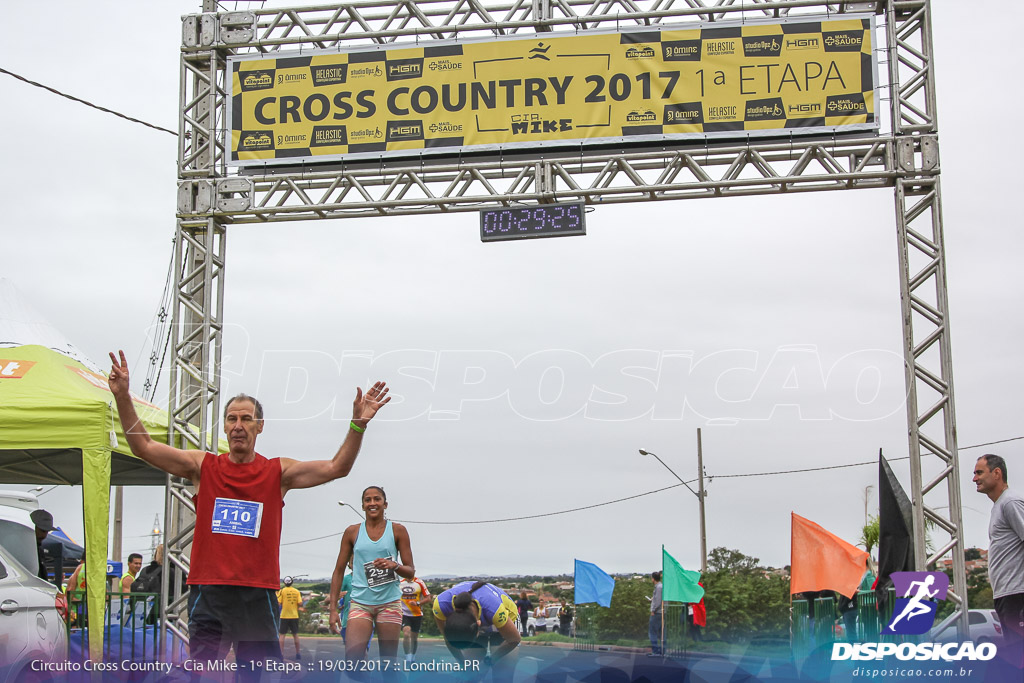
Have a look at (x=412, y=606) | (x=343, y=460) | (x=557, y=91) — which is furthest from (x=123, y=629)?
(x=557, y=91)

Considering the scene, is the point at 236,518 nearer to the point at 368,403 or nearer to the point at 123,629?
the point at 368,403

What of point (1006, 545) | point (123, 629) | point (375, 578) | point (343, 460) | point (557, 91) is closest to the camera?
point (343, 460)

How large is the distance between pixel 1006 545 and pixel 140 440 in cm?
566

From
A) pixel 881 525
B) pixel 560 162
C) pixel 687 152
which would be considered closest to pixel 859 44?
pixel 687 152

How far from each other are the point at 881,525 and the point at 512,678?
619 cm

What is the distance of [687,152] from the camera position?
1186cm

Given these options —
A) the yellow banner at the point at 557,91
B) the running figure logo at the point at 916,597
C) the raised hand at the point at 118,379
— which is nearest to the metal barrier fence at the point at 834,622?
the running figure logo at the point at 916,597

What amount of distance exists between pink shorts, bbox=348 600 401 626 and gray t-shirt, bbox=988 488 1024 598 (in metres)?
4.41

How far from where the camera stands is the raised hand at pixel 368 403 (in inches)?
218

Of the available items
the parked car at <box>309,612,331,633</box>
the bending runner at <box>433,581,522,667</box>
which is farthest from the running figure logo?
the parked car at <box>309,612,331,633</box>

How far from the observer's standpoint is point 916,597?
9781 mm

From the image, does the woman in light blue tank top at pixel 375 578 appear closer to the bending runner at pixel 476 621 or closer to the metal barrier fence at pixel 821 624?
the bending runner at pixel 476 621

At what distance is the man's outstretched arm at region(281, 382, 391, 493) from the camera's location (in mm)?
5555

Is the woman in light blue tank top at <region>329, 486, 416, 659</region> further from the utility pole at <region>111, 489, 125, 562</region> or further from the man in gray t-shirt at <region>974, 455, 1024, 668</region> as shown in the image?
the utility pole at <region>111, 489, 125, 562</region>
